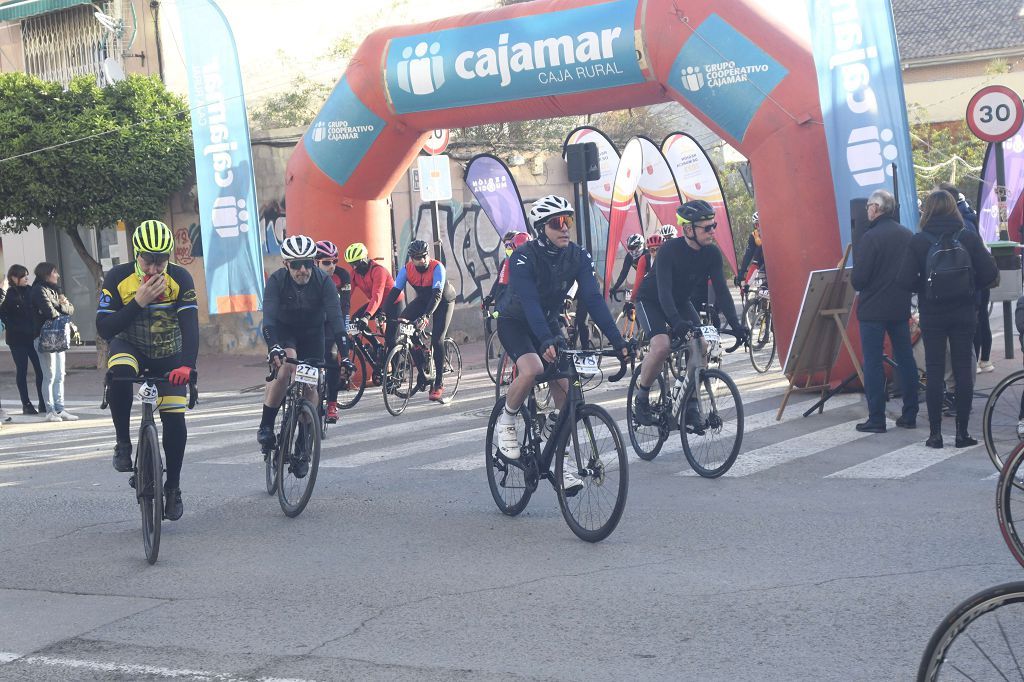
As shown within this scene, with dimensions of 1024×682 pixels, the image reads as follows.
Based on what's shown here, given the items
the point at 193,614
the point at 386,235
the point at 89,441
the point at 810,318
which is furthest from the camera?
the point at 386,235

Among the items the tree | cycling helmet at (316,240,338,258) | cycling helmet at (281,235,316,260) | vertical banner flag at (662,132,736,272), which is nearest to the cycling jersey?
cycling helmet at (281,235,316,260)

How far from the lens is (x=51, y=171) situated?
66.4 ft

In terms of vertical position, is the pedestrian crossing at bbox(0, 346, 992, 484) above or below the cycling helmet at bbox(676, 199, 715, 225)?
below

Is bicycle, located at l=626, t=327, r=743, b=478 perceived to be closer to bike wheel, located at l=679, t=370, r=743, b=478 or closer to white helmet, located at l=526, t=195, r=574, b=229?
bike wheel, located at l=679, t=370, r=743, b=478

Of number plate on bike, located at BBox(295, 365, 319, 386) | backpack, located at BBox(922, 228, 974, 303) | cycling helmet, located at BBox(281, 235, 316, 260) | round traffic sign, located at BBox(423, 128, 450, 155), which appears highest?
round traffic sign, located at BBox(423, 128, 450, 155)

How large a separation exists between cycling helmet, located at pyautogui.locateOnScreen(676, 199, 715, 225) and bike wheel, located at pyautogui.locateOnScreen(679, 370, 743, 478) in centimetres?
117

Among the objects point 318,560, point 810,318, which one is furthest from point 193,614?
point 810,318

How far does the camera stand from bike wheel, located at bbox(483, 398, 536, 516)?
734cm

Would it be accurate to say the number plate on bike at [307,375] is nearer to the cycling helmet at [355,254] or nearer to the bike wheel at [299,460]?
the bike wheel at [299,460]

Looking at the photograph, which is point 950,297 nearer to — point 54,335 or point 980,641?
point 980,641

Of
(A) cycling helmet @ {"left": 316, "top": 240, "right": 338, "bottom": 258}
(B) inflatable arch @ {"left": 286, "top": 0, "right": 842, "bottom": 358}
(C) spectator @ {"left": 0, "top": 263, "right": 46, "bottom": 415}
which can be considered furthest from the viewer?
(C) spectator @ {"left": 0, "top": 263, "right": 46, "bottom": 415}

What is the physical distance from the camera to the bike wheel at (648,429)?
9117 mm

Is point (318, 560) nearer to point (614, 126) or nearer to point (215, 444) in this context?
point (215, 444)

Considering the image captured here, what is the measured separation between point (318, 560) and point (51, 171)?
1585cm
